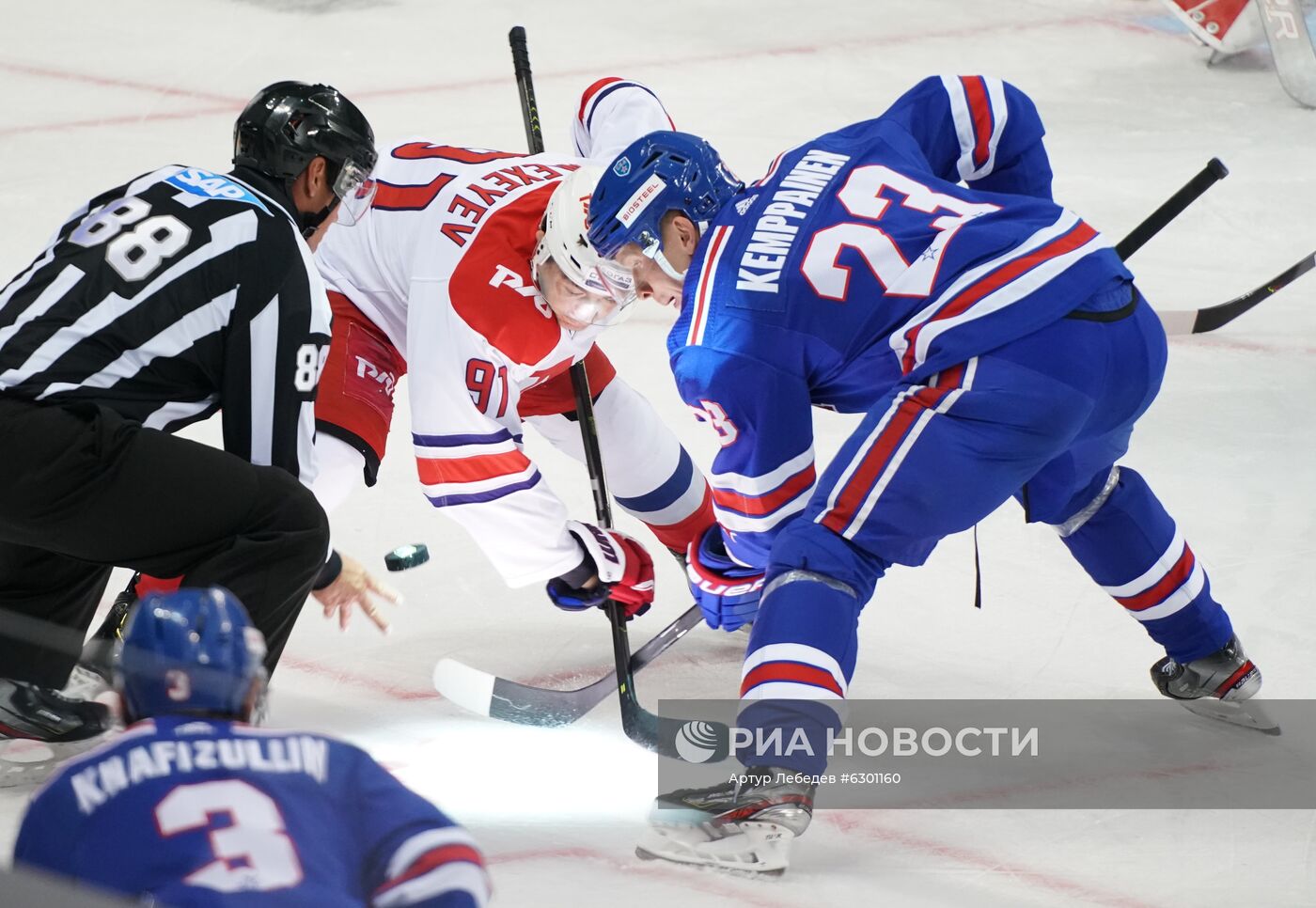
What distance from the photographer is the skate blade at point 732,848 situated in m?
2.30

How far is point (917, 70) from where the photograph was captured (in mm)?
6320

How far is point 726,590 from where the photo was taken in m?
2.81

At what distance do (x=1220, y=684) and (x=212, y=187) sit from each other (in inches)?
69.2

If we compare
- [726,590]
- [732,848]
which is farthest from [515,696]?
[732,848]

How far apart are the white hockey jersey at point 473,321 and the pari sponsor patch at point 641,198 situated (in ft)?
1.23

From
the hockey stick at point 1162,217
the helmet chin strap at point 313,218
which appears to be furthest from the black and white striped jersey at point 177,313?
the hockey stick at point 1162,217

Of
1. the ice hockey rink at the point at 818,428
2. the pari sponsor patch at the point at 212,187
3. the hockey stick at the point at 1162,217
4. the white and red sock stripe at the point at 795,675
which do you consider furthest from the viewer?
the hockey stick at the point at 1162,217

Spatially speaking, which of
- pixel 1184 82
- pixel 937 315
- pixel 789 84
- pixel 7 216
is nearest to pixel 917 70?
pixel 789 84

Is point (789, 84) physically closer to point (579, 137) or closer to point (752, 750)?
point (579, 137)

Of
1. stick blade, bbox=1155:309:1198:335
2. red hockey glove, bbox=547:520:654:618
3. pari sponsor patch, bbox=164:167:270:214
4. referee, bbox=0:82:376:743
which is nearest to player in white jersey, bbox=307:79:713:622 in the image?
red hockey glove, bbox=547:520:654:618

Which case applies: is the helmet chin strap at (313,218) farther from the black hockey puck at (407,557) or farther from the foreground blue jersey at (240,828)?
the foreground blue jersey at (240,828)

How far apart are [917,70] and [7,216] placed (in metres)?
3.19

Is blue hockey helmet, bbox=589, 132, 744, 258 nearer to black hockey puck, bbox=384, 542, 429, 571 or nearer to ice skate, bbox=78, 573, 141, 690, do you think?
black hockey puck, bbox=384, 542, 429, 571

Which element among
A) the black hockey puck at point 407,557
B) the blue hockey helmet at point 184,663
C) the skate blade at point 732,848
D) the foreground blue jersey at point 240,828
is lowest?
the skate blade at point 732,848
